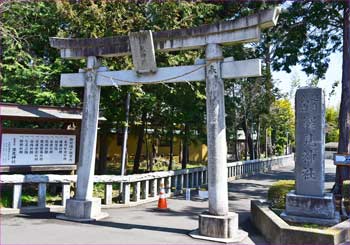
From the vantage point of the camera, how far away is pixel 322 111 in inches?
358

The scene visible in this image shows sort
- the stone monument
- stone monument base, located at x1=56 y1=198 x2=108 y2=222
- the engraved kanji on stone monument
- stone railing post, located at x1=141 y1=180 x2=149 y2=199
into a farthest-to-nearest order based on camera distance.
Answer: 1. stone railing post, located at x1=141 y1=180 x2=149 y2=199
2. stone monument base, located at x1=56 y1=198 x2=108 y2=222
3. the engraved kanji on stone monument
4. the stone monument

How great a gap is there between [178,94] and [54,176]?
6282mm

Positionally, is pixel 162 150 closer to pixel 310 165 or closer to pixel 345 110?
pixel 345 110

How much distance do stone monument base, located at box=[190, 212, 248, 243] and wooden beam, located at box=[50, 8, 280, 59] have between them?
155 inches

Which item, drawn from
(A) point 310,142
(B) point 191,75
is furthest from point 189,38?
(A) point 310,142

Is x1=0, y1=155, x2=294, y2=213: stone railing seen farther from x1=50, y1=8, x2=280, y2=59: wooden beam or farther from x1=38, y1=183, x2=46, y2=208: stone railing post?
x1=50, y1=8, x2=280, y2=59: wooden beam

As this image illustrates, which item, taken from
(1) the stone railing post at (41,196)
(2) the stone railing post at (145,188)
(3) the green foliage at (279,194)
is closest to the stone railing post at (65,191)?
(1) the stone railing post at (41,196)

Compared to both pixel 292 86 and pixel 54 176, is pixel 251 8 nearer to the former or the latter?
pixel 54 176

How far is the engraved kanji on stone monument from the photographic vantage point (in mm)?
8953

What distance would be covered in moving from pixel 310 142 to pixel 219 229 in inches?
128

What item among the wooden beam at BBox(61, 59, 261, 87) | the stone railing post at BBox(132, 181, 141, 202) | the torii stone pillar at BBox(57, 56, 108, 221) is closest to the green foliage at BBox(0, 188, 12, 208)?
the torii stone pillar at BBox(57, 56, 108, 221)

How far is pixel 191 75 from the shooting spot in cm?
869

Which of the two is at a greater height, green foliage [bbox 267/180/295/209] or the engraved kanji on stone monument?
the engraved kanji on stone monument

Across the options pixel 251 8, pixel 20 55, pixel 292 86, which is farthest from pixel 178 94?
pixel 292 86
